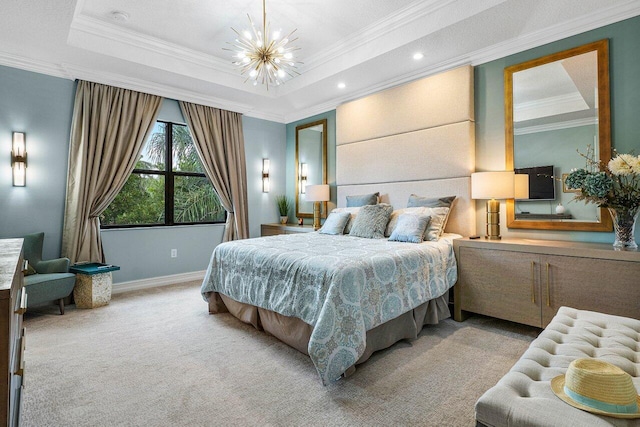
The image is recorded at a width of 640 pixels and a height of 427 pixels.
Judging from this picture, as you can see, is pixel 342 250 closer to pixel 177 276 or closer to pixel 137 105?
pixel 177 276

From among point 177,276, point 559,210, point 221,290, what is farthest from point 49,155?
point 559,210

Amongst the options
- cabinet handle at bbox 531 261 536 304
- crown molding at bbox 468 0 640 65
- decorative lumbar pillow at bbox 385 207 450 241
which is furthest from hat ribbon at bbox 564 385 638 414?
crown molding at bbox 468 0 640 65

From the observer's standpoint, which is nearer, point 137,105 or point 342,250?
point 342,250

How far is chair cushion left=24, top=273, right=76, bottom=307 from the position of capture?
3.12 meters

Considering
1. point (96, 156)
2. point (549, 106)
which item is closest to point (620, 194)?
point (549, 106)

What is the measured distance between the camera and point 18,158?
3.59m

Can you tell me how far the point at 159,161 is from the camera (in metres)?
4.76

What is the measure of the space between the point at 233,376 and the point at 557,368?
1806 mm

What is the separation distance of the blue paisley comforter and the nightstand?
5.22 feet

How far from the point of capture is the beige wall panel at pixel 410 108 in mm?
3607

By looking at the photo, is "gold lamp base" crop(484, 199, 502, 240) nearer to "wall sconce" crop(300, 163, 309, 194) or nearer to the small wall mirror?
the small wall mirror

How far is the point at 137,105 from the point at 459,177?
4.12 m

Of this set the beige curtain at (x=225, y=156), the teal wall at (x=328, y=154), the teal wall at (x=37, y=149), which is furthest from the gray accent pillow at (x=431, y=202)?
the teal wall at (x=37, y=149)

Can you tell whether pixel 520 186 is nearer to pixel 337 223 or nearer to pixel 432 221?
pixel 432 221
